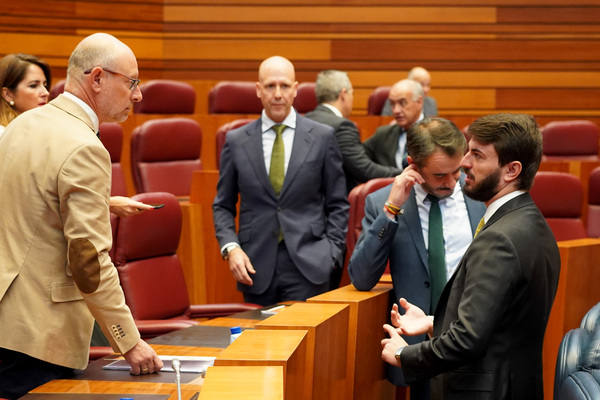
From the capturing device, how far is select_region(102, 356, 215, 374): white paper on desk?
3.62 ft

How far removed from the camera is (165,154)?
270 cm

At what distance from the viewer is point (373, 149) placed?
253 centimetres

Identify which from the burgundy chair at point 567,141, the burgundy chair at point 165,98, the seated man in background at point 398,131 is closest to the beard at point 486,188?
the seated man in background at point 398,131

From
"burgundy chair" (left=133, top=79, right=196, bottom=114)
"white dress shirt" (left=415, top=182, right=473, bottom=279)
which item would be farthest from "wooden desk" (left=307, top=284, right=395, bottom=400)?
"burgundy chair" (left=133, top=79, right=196, bottom=114)

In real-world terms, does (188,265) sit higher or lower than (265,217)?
lower

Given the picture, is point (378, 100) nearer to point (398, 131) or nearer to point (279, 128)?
point (398, 131)

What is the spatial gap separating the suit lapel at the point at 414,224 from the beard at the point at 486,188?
363mm

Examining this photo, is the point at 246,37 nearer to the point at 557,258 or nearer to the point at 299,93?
the point at 299,93

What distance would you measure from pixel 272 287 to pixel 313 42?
2.75 meters

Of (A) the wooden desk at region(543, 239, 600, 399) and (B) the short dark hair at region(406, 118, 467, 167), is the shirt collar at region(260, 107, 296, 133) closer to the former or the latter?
(B) the short dark hair at region(406, 118, 467, 167)

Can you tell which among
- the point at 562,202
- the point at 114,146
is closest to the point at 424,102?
the point at 562,202

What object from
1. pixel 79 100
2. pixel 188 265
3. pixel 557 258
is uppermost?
pixel 79 100

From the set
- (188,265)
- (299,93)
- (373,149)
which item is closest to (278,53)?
(299,93)

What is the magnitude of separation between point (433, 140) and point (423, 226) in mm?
160
